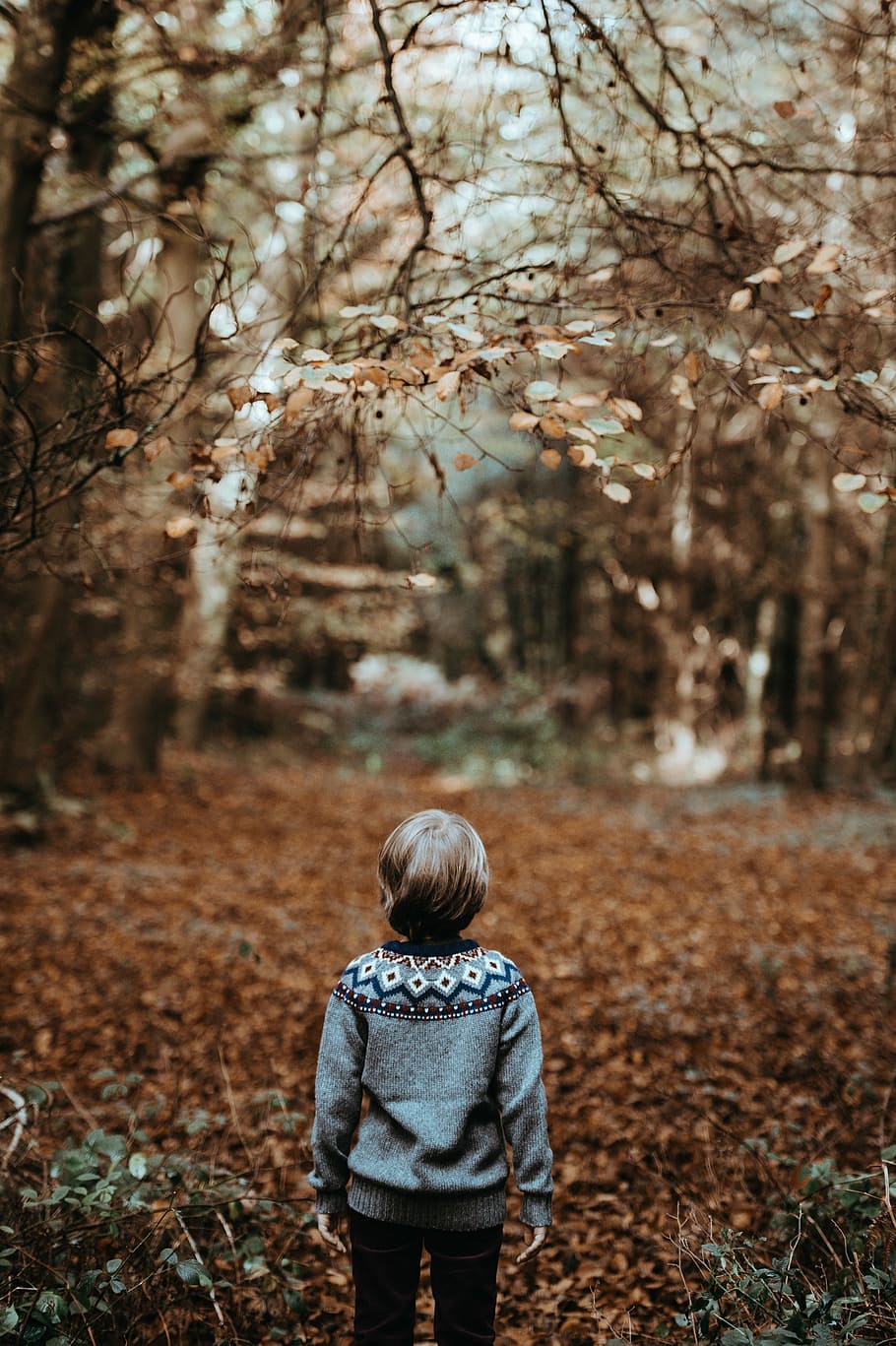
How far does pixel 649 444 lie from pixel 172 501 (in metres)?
8.12

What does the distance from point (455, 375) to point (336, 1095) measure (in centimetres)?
198

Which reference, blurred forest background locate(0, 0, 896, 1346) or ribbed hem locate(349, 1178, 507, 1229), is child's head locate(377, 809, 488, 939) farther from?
blurred forest background locate(0, 0, 896, 1346)

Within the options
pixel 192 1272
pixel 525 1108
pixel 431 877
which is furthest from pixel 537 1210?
pixel 192 1272

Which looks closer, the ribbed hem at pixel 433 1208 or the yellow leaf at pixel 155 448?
the ribbed hem at pixel 433 1208

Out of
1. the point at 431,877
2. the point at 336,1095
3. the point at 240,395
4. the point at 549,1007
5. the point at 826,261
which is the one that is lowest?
the point at 549,1007

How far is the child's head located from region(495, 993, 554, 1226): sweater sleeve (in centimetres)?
27

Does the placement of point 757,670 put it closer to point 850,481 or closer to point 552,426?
point 850,481

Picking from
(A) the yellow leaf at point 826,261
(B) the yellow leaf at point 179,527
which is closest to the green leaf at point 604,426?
(A) the yellow leaf at point 826,261

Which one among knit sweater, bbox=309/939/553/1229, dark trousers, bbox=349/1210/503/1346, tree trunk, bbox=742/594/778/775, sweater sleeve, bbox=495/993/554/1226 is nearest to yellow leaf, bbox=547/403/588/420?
knit sweater, bbox=309/939/553/1229

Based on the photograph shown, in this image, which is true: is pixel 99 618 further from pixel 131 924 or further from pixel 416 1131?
pixel 416 1131

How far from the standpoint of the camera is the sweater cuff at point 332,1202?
2248 millimetres

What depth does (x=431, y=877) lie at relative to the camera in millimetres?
2131

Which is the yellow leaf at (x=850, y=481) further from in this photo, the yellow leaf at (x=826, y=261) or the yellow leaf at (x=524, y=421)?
the yellow leaf at (x=524, y=421)

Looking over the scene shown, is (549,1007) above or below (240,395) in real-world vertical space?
below
